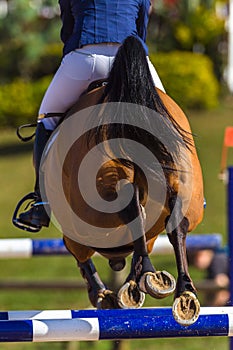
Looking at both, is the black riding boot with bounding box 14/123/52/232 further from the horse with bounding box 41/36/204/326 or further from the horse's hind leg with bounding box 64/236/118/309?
the horse with bounding box 41/36/204/326

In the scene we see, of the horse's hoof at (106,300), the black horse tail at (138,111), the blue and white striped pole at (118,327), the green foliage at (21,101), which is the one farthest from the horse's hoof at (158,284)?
the green foliage at (21,101)

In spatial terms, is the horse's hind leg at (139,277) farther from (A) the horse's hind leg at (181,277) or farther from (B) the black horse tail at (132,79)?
(B) the black horse tail at (132,79)

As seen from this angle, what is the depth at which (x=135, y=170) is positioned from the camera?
3768 mm

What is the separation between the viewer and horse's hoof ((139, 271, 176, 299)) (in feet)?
11.2

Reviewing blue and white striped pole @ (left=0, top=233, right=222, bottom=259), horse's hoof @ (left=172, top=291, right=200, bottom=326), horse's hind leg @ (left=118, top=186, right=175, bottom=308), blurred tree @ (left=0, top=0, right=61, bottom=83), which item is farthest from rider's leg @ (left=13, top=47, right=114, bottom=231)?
blurred tree @ (left=0, top=0, right=61, bottom=83)

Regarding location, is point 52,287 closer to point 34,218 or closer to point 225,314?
point 34,218

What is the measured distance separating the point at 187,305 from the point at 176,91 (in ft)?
43.7

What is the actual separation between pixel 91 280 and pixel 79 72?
128cm

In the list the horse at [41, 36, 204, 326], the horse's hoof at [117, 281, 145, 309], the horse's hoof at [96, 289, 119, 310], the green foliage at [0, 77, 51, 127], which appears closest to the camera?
the horse's hoof at [117, 281, 145, 309]

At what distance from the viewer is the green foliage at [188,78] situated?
16.5 meters

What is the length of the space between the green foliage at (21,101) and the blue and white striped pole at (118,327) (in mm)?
12929

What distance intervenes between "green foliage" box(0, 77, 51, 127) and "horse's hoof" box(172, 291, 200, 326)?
42.8 ft

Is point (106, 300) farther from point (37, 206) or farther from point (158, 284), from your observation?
point (158, 284)

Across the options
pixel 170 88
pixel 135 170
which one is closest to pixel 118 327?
pixel 135 170
